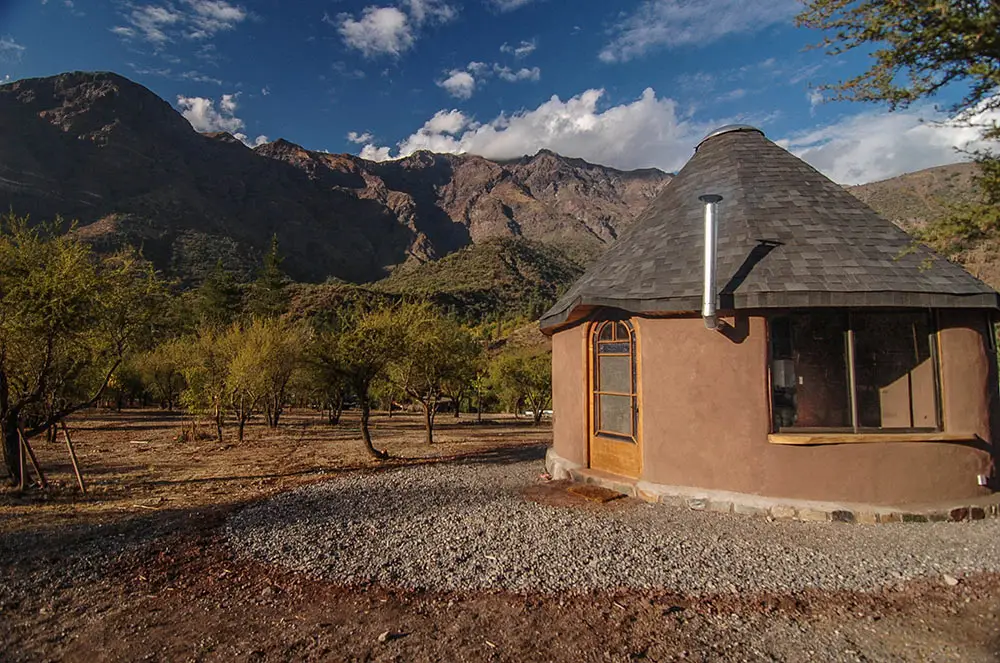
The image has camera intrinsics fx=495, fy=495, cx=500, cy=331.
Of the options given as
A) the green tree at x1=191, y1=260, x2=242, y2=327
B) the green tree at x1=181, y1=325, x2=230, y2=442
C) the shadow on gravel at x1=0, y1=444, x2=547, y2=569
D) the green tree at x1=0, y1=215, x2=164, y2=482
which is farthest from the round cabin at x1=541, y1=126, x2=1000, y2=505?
the green tree at x1=191, y1=260, x2=242, y2=327

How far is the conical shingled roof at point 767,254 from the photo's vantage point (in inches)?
256

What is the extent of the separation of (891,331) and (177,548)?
10.4 metres

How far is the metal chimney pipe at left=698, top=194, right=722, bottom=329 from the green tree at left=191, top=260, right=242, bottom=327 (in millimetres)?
42475

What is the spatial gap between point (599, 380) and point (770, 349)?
8.92 feet

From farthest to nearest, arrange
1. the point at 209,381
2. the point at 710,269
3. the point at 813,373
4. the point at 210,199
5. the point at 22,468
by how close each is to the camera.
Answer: the point at 210,199 → the point at 209,381 → the point at 813,373 → the point at 22,468 → the point at 710,269

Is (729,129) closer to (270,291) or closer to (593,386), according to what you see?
(593,386)

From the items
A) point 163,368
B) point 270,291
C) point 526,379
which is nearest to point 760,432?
point 526,379

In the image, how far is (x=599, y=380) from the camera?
8531mm

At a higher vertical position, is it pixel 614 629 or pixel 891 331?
pixel 891 331

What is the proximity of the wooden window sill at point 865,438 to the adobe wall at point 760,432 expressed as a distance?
80 mm

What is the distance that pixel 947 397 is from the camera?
666 cm

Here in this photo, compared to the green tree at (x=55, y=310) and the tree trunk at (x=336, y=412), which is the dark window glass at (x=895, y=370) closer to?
the green tree at (x=55, y=310)

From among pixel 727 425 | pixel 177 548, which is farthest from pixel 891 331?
pixel 177 548

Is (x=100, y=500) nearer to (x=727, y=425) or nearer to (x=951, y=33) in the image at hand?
(x=727, y=425)
